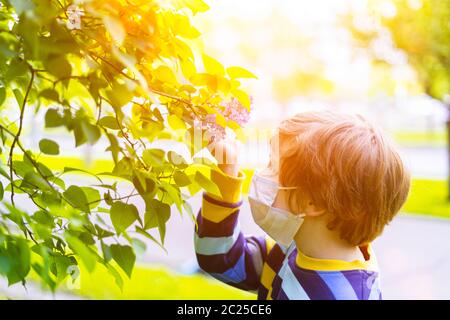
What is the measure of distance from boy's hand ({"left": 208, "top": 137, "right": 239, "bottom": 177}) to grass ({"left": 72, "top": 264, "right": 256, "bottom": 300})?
1893 millimetres

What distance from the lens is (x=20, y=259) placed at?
2.54ft

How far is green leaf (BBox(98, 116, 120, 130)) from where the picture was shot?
844 millimetres

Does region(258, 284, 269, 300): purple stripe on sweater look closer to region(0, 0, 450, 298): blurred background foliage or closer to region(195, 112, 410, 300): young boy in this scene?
region(195, 112, 410, 300): young boy

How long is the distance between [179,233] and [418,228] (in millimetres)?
2300

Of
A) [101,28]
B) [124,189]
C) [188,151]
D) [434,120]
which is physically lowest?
[434,120]

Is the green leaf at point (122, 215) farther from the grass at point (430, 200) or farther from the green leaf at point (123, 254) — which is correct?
the grass at point (430, 200)

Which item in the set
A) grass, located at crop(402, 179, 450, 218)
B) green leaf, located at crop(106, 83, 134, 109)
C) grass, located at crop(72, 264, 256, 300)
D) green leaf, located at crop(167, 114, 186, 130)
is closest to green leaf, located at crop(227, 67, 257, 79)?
green leaf, located at crop(167, 114, 186, 130)

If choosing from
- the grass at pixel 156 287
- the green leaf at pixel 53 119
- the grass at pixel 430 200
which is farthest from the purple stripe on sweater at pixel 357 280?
the grass at pixel 430 200

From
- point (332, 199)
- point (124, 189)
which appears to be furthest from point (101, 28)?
point (332, 199)

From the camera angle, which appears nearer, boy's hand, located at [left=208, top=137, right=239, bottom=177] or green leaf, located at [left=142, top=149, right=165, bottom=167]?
green leaf, located at [left=142, top=149, right=165, bottom=167]

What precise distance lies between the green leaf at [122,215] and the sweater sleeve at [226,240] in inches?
13.2

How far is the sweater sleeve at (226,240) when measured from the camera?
1.22 m

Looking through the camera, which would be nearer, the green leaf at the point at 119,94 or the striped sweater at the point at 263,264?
the green leaf at the point at 119,94

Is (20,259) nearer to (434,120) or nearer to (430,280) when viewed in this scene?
(430,280)
